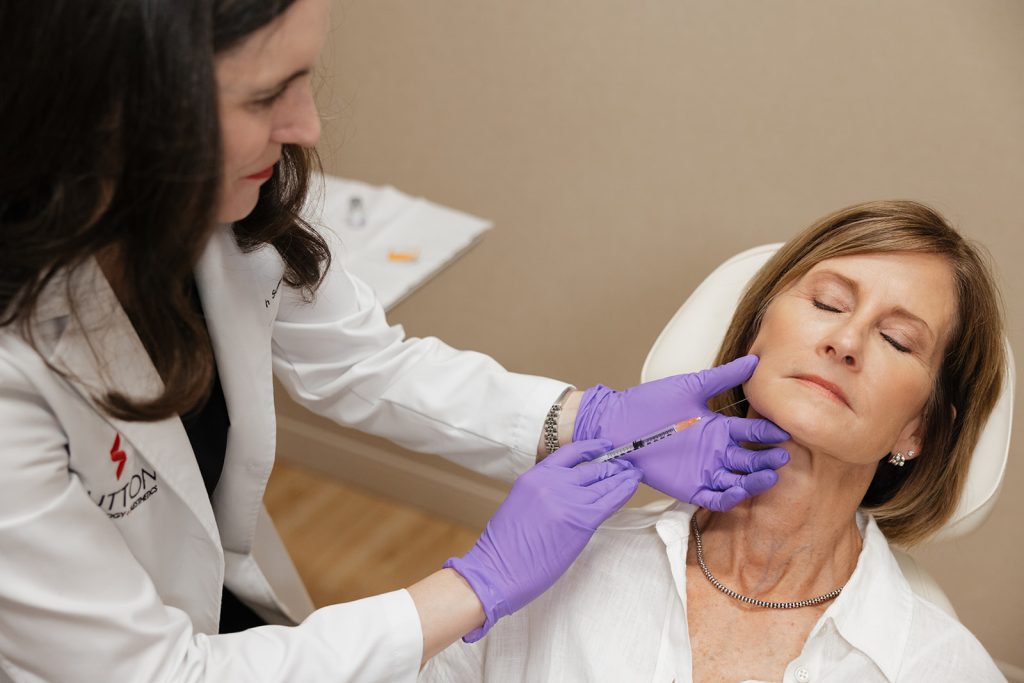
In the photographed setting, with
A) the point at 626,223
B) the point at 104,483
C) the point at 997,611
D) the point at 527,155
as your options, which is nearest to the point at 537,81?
the point at 527,155

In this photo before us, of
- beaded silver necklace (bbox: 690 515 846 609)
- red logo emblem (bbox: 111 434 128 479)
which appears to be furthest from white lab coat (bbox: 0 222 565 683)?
beaded silver necklace (bbox: 690 515 846 609)

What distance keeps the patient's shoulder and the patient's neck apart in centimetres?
13

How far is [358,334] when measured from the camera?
1.50 m

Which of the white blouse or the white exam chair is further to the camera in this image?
the white exam chair

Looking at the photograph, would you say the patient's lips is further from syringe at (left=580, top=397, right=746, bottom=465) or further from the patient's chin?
syringe at (left=580, top=397, right=746, bottom=465)

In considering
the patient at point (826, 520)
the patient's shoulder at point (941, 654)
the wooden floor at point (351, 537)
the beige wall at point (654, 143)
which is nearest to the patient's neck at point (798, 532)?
the patient at point (826, 520)

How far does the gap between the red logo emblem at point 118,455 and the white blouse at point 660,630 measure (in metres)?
0.57

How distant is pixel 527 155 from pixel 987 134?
3.07 feet

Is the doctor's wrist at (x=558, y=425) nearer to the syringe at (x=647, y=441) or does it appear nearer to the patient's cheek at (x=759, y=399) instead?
the syringe at (x=647, y=441)

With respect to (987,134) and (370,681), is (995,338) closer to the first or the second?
(987,134)

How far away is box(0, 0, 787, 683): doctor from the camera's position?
88 centimetres

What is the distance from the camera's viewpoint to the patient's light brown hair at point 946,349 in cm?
135

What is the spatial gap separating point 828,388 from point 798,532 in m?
0.22

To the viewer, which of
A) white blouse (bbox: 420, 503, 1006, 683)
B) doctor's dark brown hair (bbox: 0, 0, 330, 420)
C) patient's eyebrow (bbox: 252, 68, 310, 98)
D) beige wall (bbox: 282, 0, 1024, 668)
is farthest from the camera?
beige wall (bbox: 282, 0, 1024, 668)
